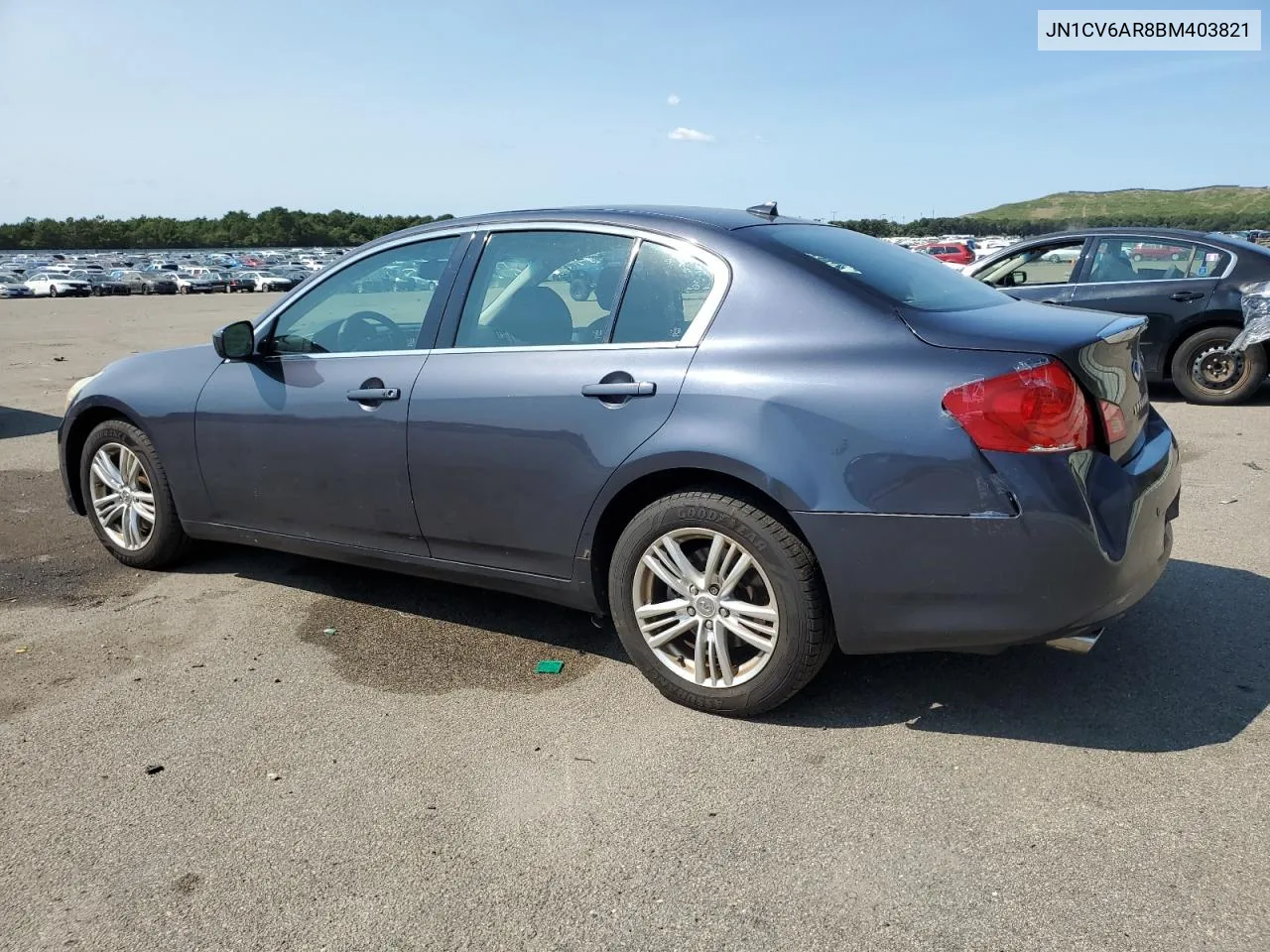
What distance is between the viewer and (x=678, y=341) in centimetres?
356

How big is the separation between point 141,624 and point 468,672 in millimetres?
1579

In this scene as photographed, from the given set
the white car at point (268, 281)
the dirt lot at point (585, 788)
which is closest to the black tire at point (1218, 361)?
the dirt lot at point (585, 788)

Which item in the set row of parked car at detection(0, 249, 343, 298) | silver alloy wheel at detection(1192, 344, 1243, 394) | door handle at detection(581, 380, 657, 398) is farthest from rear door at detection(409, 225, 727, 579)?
row of parked car at detection(0, 249, 343, 298)

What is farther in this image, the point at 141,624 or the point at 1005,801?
the point at 141,624

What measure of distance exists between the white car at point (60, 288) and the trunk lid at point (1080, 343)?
60.3 metres

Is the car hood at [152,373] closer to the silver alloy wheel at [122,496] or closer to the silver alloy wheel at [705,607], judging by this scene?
the silver alloy wheel at [122,496]

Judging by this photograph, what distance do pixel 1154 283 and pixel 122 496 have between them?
28.4ft

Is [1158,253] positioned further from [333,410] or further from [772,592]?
[333,410]

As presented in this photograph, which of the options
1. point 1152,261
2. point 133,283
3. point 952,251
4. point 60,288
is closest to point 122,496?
point 1152,261

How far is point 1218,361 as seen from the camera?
9523mm

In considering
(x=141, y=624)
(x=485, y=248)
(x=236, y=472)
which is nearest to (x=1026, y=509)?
(x=485, y=248)

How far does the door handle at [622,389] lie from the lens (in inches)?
139

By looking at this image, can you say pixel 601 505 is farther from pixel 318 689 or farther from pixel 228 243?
pixel 228 243

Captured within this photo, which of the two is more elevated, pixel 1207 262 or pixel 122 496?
pixel 1207 262
